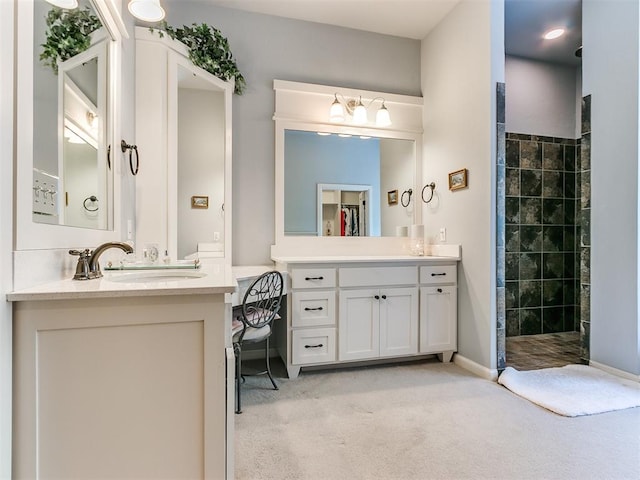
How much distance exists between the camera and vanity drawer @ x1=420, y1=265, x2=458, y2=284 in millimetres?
2658

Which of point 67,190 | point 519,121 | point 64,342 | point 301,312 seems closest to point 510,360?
point 301,312

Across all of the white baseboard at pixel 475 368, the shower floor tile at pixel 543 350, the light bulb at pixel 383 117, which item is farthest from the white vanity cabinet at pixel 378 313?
the light bulb at pixel 383 117

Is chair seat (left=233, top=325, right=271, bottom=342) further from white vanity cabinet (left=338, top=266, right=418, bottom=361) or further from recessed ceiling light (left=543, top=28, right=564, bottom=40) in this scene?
recessed ceiling light (left=543, top=28, right=564, bottom=40)

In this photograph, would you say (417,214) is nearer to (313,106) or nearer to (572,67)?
(313,106)

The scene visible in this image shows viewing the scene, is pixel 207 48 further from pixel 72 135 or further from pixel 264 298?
pixel 264 298

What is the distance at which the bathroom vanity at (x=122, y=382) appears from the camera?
37.5 inches

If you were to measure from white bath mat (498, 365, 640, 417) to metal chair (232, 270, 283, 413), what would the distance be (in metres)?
1.63

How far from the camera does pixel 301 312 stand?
2385 millimetres

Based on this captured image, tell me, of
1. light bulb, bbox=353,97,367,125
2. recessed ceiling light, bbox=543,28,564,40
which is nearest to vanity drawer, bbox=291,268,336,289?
light bulb, bbox=353,97,367,125

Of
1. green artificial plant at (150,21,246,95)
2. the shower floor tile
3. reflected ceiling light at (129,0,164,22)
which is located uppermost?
green artificial plant at (150,21,246,95)

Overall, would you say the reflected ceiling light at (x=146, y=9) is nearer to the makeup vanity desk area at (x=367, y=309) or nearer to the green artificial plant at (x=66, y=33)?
the green artificial plant at (x=66, y=33)

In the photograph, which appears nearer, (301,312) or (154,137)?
(154,137)

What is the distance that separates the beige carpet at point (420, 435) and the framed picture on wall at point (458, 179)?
57.6 inches

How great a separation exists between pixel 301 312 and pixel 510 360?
1.82 meters
